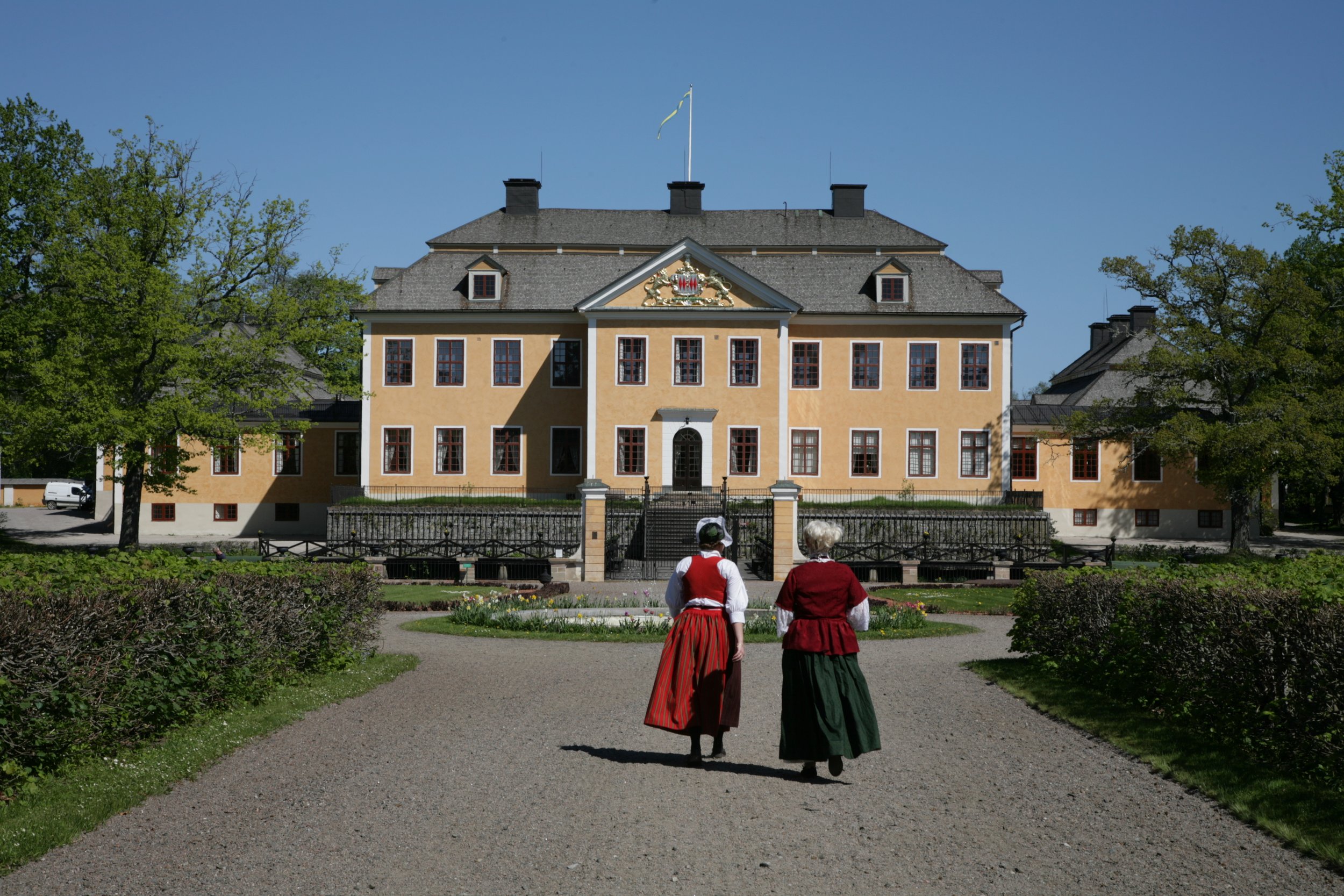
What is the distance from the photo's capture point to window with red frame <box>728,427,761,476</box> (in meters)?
Answer: 37.1

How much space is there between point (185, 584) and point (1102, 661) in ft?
25.6

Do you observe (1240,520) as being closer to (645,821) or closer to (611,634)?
(611,634)

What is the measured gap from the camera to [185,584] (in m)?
8.41

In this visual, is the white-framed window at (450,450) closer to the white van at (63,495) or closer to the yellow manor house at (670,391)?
the yellow manor house at (670,391)

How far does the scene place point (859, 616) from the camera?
7.49m

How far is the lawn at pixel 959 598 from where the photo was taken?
20266 mm

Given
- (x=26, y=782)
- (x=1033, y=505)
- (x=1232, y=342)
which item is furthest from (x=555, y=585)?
(x=1232, y=342)

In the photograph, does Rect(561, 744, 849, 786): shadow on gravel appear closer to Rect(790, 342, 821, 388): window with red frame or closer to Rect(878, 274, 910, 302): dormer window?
Rect(790, 342, 821, 388): window with red frame

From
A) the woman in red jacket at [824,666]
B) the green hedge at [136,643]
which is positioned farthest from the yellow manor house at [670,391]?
the woman in red jacket at [824,666]

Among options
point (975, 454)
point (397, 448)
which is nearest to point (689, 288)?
point (975, 454)

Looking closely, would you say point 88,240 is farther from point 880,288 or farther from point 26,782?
point 26,782

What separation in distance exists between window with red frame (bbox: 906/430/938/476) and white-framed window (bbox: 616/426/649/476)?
9107 millimetres

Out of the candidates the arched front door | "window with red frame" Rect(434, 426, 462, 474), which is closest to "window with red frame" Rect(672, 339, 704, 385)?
the arched front door

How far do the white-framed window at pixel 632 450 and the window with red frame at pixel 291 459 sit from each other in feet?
42.0
